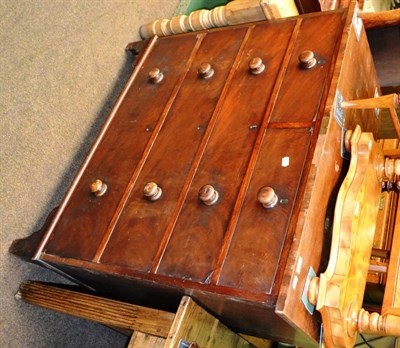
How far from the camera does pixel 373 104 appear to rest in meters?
1.71

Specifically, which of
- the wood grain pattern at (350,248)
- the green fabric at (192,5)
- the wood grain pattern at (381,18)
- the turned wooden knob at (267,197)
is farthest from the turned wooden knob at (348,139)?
the green fabric at (192,5)

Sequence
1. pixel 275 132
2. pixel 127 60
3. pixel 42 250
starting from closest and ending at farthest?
pixel 275 132 < pixel 42 250 < pixel 127 60

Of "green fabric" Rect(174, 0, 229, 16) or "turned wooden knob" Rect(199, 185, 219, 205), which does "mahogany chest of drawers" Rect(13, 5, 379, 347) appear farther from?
"green fabric" Rect(174, 0, 229, 16)

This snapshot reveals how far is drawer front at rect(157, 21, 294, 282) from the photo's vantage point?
5.10 feet

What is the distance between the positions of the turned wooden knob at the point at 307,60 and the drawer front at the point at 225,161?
0.39 ft

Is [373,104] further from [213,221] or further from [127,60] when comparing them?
[127,60]

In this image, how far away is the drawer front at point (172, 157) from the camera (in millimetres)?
1683

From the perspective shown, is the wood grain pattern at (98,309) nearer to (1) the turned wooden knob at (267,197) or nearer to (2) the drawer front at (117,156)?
(2) the drawer front at (117,156)

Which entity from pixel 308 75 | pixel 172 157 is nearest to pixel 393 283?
pixel 308 75

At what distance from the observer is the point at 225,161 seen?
5.66 feet

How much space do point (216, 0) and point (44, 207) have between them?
160 cm

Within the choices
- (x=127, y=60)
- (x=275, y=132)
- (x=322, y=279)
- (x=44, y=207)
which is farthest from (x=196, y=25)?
(x=322, y=279)

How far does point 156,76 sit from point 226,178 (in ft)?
2.39

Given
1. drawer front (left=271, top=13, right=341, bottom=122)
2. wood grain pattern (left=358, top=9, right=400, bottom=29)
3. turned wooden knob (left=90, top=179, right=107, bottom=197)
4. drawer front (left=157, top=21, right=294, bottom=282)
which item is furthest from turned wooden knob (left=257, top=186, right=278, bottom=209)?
wood grain pattern (left=358, top=9, right=400, bottom=29)
